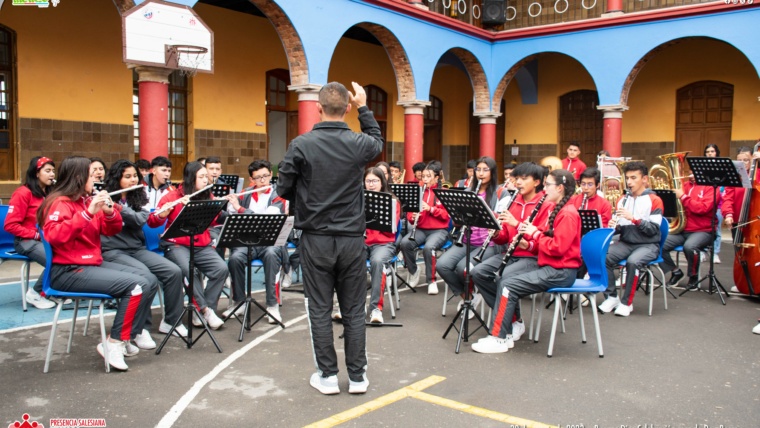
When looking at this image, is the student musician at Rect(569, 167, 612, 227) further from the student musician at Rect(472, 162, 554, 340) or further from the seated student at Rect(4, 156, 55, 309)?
the seated student at Rect(4, 156, 55, 309)

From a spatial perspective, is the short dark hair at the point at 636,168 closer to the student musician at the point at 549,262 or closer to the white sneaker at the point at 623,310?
the white sneaker at the point at 623,310

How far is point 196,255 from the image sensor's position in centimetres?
576

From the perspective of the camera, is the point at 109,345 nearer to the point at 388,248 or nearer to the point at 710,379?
the point at 388,248

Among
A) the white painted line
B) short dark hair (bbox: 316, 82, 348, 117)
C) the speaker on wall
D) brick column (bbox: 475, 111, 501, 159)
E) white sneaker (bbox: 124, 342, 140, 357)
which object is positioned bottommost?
the white painted line

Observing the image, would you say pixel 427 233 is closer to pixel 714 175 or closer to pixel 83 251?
pixel 714 175

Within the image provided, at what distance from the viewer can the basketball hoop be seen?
936cm

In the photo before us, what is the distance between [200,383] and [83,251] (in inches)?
51.0

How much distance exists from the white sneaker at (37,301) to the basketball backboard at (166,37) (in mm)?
3696

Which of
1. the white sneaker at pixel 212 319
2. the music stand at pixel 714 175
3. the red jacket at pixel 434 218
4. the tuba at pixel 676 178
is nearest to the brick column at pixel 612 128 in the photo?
the tuba at pixel 676 178

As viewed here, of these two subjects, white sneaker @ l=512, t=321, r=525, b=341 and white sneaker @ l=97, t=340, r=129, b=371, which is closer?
white sneaker @ l=97, t=340, r=129, b=371

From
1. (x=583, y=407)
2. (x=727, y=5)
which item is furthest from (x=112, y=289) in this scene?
(x=727, y=5)

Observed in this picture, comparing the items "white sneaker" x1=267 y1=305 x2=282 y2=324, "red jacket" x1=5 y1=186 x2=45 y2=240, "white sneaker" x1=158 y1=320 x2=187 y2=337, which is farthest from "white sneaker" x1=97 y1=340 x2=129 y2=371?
"red jacket" x1=5 y1=186 x2=45 y2=240

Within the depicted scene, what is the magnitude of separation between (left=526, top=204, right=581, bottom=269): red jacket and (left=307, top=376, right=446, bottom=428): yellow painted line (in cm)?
133

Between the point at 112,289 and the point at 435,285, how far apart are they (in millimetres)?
3944
